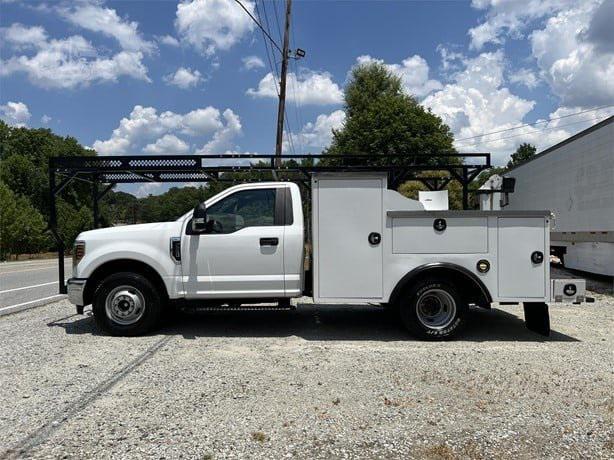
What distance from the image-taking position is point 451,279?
6.66m

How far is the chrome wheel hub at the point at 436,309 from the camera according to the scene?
21.7 ft

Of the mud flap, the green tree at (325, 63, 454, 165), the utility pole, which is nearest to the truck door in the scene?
the mud flap

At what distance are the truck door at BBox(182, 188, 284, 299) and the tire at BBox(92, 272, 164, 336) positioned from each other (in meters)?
0.51

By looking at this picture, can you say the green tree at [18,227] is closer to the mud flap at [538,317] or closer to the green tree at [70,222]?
the green tree at [70,222]

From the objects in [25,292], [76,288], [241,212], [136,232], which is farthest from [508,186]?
[25,292]

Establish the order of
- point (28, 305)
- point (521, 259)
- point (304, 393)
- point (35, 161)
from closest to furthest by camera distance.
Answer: point (304, 393) < point (521, 259) < point (28, 305) < point (35, 161)

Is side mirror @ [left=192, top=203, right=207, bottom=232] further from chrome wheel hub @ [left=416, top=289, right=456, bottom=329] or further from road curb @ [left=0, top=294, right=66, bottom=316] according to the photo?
road curb @ [left=0, top=294, right=66, bottom=316]

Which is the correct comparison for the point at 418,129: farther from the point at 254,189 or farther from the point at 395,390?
the point at 395,390

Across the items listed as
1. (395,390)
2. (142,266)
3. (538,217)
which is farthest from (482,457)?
(142,266)

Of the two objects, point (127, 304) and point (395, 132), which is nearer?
point (127, 304)

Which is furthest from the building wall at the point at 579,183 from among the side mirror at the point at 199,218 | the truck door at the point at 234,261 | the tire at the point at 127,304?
the tire at the point at 127,304

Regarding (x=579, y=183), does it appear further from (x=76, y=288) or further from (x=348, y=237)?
(x=76, y=288)

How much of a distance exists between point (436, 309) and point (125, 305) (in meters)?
4.15

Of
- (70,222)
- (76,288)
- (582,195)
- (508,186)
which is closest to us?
(76,288)
